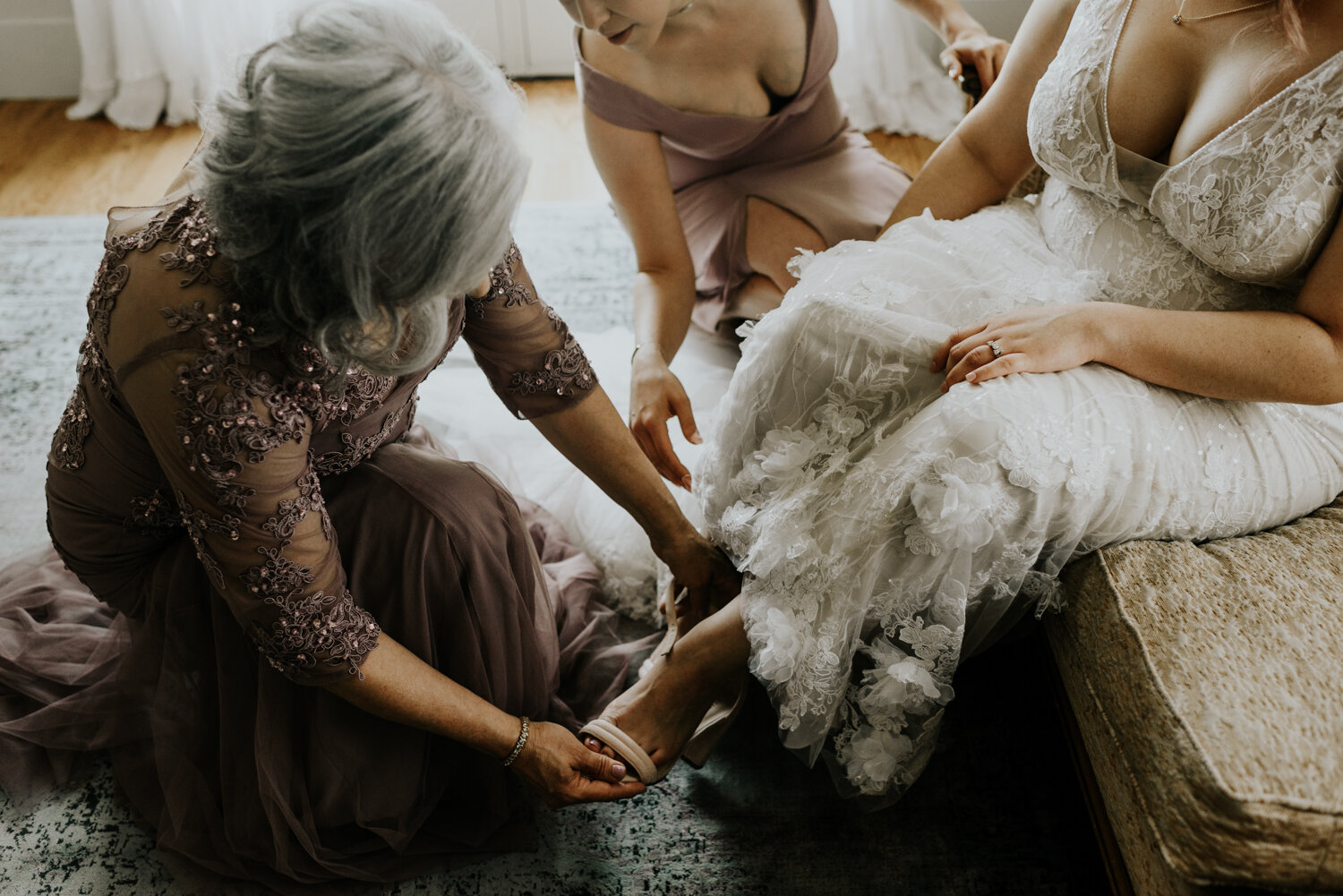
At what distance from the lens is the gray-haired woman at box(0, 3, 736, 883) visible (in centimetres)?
85

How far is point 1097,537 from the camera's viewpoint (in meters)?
1.16

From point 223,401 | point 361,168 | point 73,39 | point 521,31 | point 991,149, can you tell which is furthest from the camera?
point 521,31

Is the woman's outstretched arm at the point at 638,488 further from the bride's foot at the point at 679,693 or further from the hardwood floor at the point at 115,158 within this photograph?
the hardwood floor at the point at 115,158

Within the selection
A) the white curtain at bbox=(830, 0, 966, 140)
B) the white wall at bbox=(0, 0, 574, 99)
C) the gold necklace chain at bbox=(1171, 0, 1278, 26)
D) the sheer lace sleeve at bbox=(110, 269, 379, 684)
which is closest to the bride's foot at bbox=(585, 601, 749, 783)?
the sheer lace sleeve at bbox=(110, 269, 379, 684)

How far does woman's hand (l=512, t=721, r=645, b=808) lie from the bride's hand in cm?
62

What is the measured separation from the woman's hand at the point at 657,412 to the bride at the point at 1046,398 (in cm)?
15

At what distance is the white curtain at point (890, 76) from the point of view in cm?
312

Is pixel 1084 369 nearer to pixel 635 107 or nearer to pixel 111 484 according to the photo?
pixel 635 107

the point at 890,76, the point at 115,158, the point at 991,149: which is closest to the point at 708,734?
the point at 991,149

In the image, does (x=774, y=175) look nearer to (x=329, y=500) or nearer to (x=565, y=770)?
(x=329, y=500)

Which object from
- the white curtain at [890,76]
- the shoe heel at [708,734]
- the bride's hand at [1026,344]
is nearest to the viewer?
the bride's hand at [1026,344]

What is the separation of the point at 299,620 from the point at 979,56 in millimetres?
1417

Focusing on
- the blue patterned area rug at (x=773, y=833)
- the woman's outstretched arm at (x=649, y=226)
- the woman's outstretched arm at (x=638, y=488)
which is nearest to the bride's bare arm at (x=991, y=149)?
the woman's outstretched arm at (x=649, y=226)

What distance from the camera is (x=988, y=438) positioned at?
110 centimetres
